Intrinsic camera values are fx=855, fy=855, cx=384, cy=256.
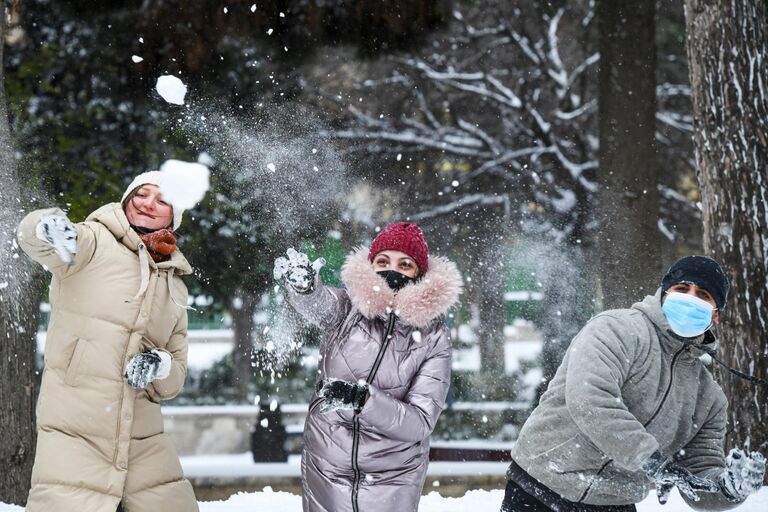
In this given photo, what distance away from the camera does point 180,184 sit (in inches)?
131

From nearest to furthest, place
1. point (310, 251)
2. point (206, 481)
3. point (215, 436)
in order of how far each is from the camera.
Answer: point (206, 481)
point (310, 251)
point (215, 436)

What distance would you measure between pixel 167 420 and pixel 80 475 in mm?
10012

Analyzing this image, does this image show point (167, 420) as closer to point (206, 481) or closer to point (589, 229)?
point (206, 481)

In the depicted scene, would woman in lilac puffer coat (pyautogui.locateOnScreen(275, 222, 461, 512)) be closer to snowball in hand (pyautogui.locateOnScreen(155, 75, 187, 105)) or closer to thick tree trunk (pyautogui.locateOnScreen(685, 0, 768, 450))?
thick tree trunk (pyautogui.locateOnScreen(685, 0, 768, 450))

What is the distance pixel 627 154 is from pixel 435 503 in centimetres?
519

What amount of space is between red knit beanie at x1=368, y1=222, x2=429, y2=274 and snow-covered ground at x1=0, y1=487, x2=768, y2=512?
221 centimetres

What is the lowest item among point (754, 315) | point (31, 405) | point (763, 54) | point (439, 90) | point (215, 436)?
point (215, 436)

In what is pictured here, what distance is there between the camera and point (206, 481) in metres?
8.22

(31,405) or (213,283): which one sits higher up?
(213,283)

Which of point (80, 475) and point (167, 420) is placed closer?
point (80, 475)

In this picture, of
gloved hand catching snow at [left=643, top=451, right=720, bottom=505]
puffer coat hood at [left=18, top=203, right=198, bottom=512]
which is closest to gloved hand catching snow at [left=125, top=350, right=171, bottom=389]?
puffer coat hood at [left=18, top=203, right=198, bottom=512]

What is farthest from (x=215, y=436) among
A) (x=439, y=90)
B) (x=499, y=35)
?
(x=499, y=35)

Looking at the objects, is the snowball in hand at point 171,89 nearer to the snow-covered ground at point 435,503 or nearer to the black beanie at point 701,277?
the snow-covered ground at point 435,503

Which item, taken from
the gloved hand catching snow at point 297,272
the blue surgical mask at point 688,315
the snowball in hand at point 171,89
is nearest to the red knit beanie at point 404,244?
the gloved hand catching snow at point 297,272
